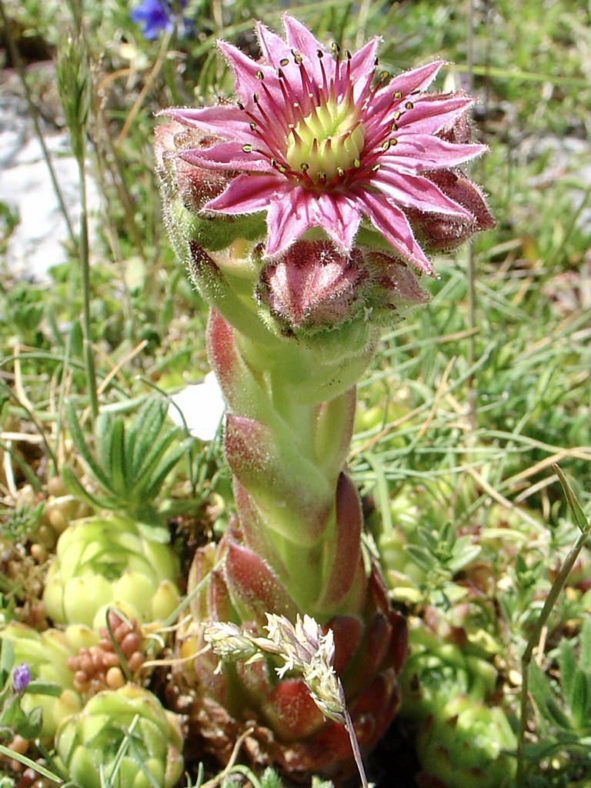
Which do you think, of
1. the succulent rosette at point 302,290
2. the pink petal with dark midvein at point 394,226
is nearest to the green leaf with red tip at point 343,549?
the succulent rosette at point 302,290

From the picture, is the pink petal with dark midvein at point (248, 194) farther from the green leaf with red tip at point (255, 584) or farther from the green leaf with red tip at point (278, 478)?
the green leaf with red tip at point (255, 584)

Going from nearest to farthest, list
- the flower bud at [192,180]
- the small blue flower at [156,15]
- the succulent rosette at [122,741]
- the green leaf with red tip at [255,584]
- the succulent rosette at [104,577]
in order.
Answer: the flower bud at [192,180] → the green leaf with red tip at [255,584] → the succulent rosette at [122,741] → the succulent rosette at [104,577] → the small blue flower at [156,15]

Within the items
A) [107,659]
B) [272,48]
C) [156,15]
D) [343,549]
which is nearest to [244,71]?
[272,48]

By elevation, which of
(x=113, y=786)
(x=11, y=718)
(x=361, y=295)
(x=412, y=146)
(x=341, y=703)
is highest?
(x=412, y=146)

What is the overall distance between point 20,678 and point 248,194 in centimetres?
119

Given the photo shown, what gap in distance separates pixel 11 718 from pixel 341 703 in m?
0.97

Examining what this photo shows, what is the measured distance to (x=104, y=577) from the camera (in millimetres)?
2230

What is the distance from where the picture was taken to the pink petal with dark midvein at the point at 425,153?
4.77ft

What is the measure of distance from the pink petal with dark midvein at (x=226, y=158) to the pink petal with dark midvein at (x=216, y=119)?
0.04m

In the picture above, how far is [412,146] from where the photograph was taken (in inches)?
59.3

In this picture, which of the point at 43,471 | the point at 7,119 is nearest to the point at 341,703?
the point at 43,471

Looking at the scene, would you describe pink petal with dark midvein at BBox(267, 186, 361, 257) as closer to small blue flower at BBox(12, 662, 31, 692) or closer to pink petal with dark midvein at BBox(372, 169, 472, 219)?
pink petal with dark midvein at BBox(372, 169, 472, 219)

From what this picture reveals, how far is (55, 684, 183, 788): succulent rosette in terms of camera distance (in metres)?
1.93

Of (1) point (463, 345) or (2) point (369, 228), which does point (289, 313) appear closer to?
(2) point (369, 228)
